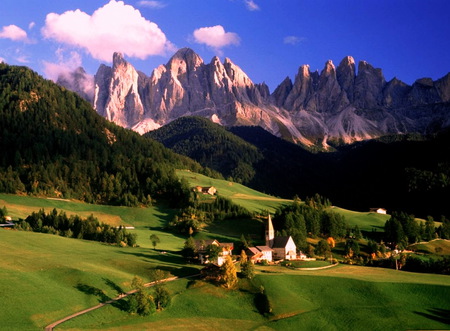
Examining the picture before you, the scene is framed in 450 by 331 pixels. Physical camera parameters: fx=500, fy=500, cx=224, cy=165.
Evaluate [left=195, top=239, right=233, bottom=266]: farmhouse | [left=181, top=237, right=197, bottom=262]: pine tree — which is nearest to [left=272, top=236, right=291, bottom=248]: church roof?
[left=195, top=239, right=233, bottom=266]: farmhouse

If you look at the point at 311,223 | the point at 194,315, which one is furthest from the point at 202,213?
the point at 194,315

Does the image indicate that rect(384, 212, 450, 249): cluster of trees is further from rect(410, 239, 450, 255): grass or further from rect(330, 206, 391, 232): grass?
rect(330, 206, 391, 232): grass

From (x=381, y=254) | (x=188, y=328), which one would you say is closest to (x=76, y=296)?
(x=188, y=328)

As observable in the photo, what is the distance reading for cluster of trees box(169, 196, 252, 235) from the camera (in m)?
152

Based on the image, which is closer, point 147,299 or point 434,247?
point 147,299

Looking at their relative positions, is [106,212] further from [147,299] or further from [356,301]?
[356,301]

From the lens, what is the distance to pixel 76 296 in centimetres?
7206

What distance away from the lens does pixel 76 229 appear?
127 metres

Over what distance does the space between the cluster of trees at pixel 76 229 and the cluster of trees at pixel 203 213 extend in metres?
27.7

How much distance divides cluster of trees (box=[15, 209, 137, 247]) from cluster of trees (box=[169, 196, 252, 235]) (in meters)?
27.7

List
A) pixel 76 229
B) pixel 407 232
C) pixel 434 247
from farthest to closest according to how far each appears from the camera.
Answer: pixel 407 232
pixel 434 247
pixel 76 229

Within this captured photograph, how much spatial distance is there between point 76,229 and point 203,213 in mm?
49638

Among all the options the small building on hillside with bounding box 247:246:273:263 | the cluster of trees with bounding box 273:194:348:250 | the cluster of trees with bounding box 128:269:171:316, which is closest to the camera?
the cluster of trees with bounding box 128:269:171:316

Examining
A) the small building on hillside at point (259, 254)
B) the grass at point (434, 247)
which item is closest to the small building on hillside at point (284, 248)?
the small building on hillside at point (259, 254)
